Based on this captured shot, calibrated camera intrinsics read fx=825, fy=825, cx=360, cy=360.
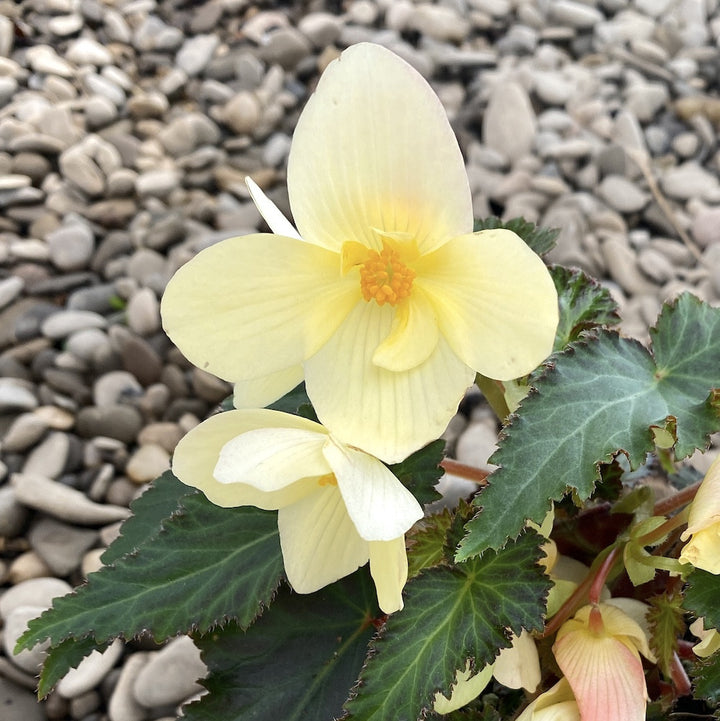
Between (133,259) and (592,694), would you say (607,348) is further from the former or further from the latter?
(133,259)

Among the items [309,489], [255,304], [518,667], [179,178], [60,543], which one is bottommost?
[60,543]

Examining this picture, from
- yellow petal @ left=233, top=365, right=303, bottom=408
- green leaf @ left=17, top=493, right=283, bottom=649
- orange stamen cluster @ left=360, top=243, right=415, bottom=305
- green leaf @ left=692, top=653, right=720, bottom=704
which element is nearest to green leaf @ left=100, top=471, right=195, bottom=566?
green leaf @ left=17, top=493, right=283, bottom=649

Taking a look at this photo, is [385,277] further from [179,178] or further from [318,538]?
[179,178]

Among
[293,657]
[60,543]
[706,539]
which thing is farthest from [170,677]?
[706,539]

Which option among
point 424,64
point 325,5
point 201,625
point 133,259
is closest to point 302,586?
point 201,625

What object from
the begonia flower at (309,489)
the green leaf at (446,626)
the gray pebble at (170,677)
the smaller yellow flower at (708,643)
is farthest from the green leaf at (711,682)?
the gray pebble at (170,677)

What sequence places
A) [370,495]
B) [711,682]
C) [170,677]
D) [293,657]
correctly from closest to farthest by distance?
[370,495] → [711,682] → [293,657] → [170,677]

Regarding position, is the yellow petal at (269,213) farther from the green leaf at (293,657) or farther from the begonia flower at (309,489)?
the green leaf at (293,657)

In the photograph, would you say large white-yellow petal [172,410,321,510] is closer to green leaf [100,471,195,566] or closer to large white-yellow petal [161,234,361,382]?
large white-yellow petal [161,234,361,382]
